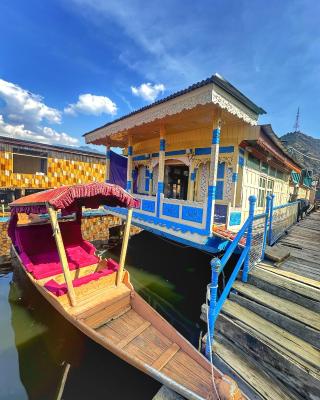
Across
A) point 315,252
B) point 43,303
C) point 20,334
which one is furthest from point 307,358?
point 43,303

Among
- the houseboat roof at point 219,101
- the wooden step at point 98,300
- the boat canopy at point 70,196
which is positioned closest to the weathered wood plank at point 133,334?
the wooden step at point 98,300

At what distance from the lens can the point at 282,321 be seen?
303 centimetres

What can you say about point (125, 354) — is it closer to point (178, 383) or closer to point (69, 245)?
point (178, 383)

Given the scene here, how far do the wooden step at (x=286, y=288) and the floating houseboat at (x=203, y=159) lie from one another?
1572mm

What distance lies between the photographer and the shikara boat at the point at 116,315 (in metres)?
2.76

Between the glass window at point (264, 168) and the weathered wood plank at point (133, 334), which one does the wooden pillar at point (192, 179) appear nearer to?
the glass window at point (264, 168)

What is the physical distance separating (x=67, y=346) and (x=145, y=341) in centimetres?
209

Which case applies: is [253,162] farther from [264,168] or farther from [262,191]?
[262,191]

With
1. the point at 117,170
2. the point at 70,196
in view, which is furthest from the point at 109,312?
the point at 117,170

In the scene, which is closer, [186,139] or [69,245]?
[69,245]

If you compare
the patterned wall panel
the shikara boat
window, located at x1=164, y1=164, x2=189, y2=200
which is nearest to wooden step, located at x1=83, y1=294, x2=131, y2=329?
the shikara boat

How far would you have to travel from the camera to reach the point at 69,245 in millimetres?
6711

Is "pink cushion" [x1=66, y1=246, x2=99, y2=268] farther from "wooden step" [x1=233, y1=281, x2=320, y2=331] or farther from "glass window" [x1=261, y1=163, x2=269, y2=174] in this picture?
"glass window" [x1=261, y1=163, x2=269, y2=174]

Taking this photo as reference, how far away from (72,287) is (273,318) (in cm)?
360
